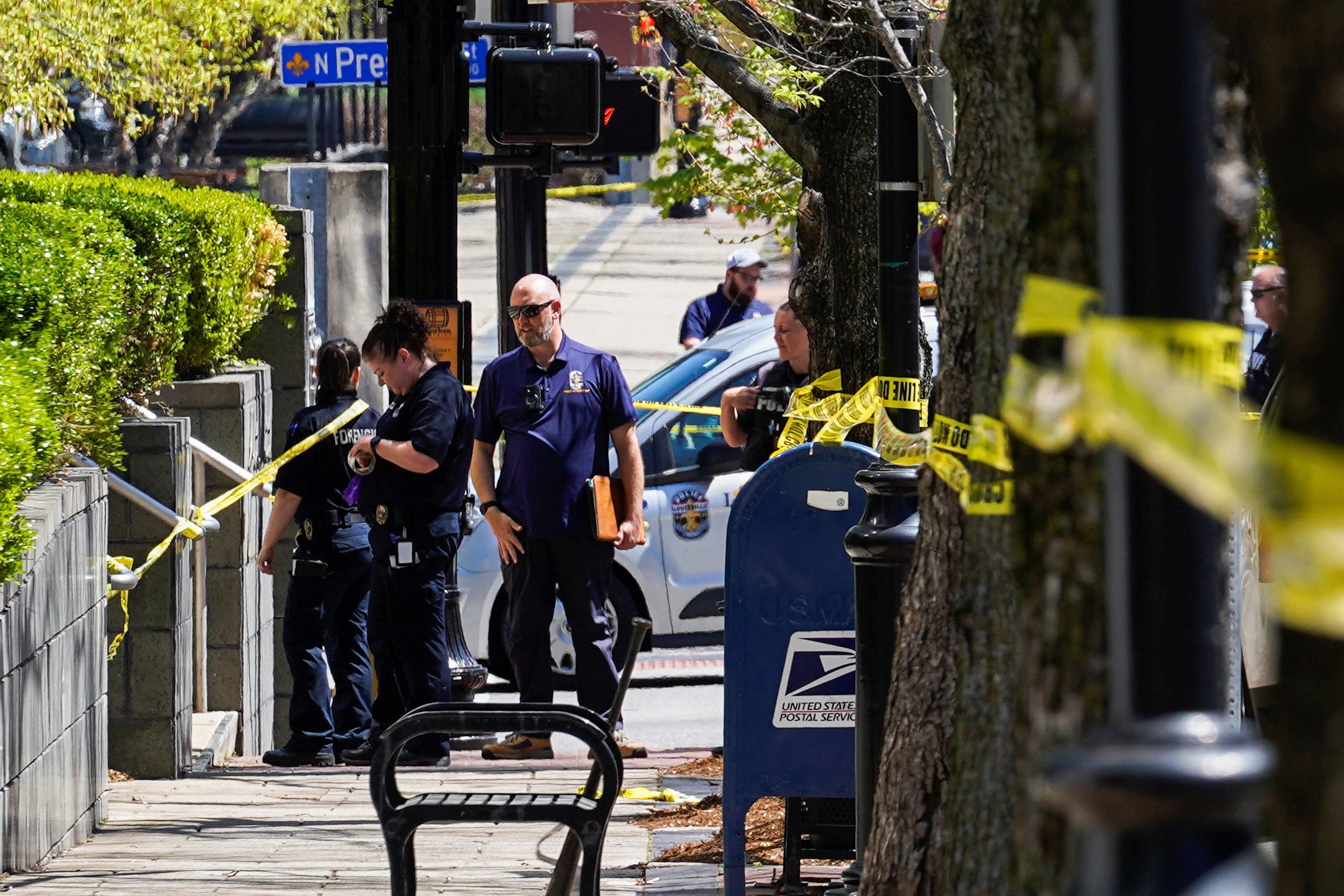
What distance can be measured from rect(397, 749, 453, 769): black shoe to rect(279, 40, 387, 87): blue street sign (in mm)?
5628

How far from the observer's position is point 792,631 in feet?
17.6

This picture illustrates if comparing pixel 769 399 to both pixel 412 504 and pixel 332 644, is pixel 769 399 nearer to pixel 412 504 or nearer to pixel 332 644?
pixel 412 504

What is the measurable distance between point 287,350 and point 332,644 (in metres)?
2.21

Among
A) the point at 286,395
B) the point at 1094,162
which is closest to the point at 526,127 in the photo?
the point at 286,395

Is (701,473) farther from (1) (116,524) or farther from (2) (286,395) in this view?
(1) (116,524)

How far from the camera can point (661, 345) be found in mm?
22750

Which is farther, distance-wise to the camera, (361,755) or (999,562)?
(361,755)

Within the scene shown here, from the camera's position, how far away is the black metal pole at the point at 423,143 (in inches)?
332

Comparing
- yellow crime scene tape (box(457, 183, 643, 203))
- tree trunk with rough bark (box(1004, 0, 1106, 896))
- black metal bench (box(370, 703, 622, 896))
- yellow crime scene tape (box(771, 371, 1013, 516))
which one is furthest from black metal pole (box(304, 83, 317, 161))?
tree trunk with rough bark (box(1004, 0, 1106, 896))

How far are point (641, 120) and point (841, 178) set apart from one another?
426 cm

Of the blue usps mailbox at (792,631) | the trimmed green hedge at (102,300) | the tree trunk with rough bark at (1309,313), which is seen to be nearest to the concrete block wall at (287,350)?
the trimmed green hedge at (102,300)

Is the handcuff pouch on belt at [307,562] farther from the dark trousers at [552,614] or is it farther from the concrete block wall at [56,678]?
the concrete block wall at [56,678]

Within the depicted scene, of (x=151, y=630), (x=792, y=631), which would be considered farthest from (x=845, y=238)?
(x=151, y=630)

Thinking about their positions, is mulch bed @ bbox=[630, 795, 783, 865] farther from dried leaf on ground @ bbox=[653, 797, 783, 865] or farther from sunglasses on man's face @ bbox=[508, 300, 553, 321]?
sunglasses on man's face @ bbox=[508, 300, 553, 321]
